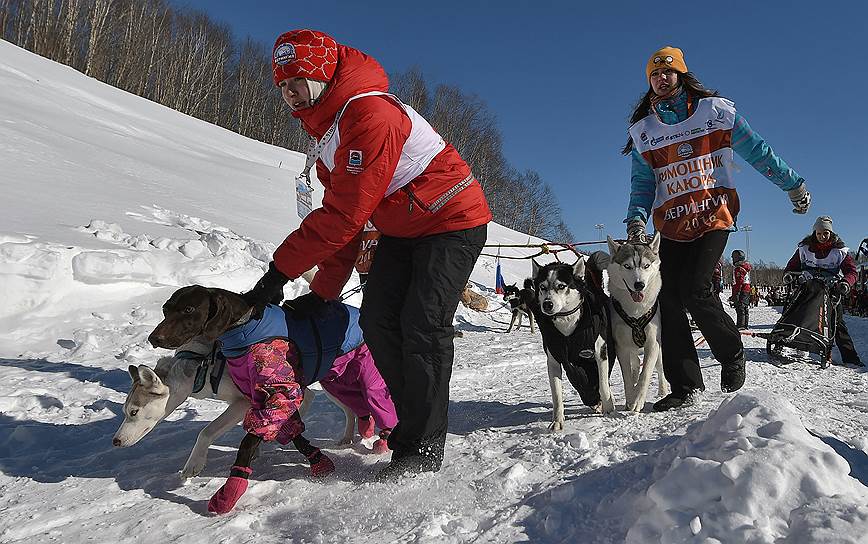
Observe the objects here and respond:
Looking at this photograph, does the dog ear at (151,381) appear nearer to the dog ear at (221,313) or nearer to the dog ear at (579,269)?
the dog ear at (221,313)

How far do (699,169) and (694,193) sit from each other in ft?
0.44

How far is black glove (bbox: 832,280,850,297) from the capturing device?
19.4 feet

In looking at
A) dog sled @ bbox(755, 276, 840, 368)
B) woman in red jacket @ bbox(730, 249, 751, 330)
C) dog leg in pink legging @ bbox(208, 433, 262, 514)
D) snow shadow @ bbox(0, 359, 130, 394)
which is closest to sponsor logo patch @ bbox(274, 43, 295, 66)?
dog leg in pink legging @ bbox(208, 433, 262, 514)

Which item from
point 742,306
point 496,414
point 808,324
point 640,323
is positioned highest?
point 742,306

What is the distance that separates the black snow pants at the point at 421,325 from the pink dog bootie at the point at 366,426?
0.52 m

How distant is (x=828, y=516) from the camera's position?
114 centimetres

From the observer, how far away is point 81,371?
3.87m

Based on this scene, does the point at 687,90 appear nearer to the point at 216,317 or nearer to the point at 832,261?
the point at 216,317

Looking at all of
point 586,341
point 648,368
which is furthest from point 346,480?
point 648,368

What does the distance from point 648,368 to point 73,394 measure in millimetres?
3480

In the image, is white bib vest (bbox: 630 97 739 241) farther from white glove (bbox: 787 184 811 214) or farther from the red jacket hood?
the red jacket hood

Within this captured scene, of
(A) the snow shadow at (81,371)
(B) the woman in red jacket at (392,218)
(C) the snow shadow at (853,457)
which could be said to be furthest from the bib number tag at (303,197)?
(C) the snow shadow at (853,457)

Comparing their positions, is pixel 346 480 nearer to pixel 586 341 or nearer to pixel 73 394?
pixel 586 341

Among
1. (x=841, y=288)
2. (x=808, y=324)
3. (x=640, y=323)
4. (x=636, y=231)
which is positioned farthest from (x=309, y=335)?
(x=841, y=288)
